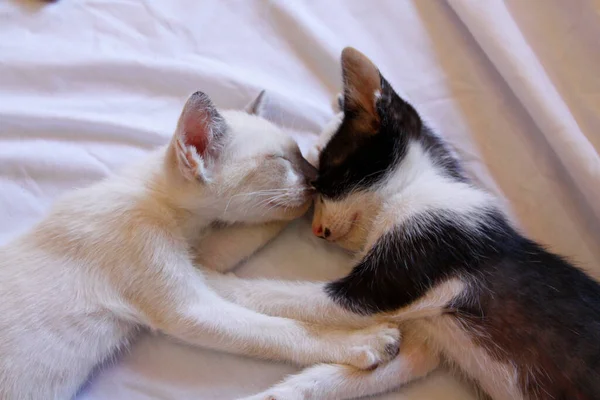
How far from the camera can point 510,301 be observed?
1260mm

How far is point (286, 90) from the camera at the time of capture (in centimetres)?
169

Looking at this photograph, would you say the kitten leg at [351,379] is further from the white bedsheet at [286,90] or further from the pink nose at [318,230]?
the pink nose at [318,230]

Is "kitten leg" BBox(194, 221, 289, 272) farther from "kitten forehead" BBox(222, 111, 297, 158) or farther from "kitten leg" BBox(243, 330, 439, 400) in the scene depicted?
"kitten leg" BBox(243, 330, 439, 400)

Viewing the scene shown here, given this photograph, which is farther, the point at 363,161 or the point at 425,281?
the point at 363,161

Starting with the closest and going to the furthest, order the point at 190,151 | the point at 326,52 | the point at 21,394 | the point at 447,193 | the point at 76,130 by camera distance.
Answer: the point at 21,394 → the point at 190,151 → the point at 447,193 → the point at 76,130 → the point at 326,52

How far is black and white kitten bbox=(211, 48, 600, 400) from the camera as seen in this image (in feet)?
4.01

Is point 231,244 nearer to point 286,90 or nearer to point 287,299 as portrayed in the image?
point 287,299

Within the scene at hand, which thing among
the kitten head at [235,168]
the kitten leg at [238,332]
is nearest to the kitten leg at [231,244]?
the kitten head at [235,168]

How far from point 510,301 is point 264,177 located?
2.04ft

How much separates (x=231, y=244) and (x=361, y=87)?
0.50 meters

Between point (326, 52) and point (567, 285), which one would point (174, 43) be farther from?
point (567, 285)

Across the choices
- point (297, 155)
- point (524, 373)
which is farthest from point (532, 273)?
point (297, 155)

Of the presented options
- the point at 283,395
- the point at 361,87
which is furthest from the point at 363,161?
the point at 283,395

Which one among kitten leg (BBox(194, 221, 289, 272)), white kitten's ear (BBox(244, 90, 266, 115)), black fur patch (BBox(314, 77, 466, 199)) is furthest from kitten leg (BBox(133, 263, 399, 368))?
white kitten's ear (BBox(244, 90, 266, 115))
